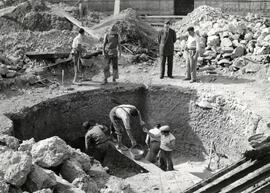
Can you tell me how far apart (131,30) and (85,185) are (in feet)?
23.6

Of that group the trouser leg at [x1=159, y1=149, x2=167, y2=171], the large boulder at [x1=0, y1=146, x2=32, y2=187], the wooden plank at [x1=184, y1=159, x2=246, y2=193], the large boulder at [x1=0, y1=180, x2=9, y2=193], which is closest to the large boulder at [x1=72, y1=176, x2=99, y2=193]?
the large boulder at [x1=0, y1=146, x2=32, y2=187]

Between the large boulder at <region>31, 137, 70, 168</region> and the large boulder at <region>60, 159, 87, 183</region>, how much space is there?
121mm

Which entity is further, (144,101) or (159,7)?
(159,7)

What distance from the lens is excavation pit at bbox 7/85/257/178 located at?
830cm

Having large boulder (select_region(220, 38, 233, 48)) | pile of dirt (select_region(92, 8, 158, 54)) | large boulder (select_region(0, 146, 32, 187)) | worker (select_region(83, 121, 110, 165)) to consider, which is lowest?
worker (select_region(83, 121, 110, 165))

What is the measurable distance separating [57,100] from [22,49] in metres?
2.67

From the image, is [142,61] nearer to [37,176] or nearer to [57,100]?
[57,100]

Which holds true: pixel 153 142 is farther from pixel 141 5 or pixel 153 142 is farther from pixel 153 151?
pixel 141 5

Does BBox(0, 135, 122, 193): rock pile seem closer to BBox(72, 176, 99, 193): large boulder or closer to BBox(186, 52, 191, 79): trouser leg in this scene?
BBox(72, 176, 99, 193): large boulder

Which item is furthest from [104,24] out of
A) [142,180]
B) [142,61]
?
[142,180]

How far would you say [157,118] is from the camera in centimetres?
Answer: 988

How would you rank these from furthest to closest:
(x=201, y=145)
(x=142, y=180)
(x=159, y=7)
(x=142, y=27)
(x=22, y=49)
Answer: (x=159, y=7)
(x=142, y=27)
(x=22, y=49)
(x=201, y=145)
(x=142, y=180)

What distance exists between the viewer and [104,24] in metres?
12.3

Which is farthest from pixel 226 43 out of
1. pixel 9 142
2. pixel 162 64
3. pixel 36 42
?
pixel 9 142
